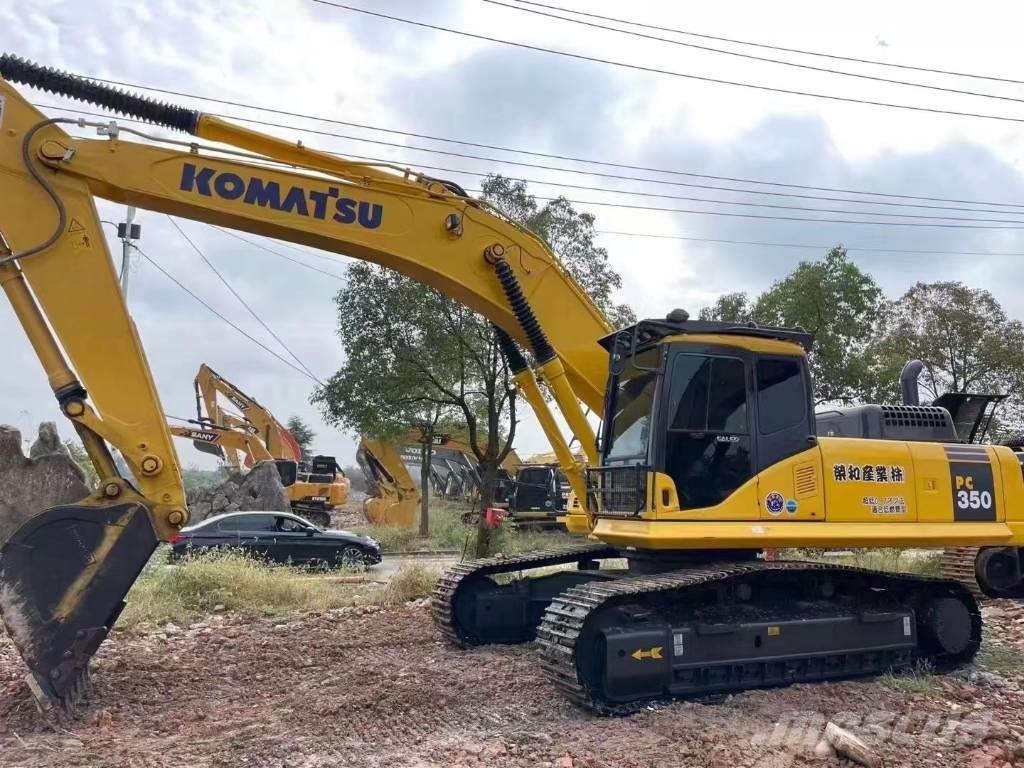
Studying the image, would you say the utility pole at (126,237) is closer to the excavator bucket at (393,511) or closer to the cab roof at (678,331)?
the excavator bucket at (393,511)

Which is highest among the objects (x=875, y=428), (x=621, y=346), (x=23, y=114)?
(x=23, y=114)

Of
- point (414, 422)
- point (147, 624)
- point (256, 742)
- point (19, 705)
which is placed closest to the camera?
point (256, 742)

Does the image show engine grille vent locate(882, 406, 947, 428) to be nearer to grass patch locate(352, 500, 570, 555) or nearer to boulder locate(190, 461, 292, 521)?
grass patch locate(352, 500, 570, 555)

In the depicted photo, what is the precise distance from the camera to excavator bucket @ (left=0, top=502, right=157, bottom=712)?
5.88 meters

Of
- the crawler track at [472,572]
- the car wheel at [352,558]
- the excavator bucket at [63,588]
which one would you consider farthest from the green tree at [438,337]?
the excavator bucket at [63,588]

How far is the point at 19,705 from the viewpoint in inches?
247

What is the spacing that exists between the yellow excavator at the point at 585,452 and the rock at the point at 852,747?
1.23m

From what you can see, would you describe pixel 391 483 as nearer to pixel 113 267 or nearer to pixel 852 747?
pixel 113 267

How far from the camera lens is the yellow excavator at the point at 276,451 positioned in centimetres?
2697

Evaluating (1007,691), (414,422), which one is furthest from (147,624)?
(414,422)

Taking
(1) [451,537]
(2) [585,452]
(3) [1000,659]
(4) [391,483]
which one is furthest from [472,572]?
(4) [391,483]

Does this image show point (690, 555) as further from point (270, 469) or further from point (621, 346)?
point (270, 469)

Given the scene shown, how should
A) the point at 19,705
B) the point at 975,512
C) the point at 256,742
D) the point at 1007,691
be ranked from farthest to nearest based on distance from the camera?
1. the point at 975,512
2. the point at 1007,691
3. the point at 19,705
4. the point at 256,742

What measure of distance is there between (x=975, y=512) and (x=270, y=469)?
62.2 ft
